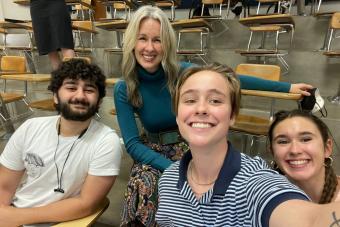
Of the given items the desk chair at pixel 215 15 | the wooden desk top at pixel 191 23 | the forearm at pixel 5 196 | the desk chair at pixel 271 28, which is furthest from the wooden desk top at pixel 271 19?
the forearm at pixel 5 196

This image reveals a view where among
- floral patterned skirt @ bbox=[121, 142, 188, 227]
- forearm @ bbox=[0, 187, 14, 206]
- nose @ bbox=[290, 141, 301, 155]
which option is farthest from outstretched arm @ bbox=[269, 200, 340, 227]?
forearm @ bbox=[0, 187, 14, 206]

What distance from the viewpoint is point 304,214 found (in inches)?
22.4

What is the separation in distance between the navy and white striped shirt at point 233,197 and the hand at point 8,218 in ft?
1.97

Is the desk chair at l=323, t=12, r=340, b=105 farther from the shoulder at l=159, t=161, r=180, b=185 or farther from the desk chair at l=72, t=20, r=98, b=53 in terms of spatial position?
the desk chair at l=72, t=20, r=98, b=53

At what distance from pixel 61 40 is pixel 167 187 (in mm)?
2365

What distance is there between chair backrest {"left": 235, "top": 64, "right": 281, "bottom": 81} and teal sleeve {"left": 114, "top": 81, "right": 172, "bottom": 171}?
52.5 inches

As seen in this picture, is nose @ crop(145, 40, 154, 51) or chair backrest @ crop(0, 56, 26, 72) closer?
nose @ crop(145, 40, 154, 51)

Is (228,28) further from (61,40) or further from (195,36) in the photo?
(61,40)

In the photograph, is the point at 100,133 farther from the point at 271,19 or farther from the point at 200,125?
the point at 271,19

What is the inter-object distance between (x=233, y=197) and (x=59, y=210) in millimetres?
706

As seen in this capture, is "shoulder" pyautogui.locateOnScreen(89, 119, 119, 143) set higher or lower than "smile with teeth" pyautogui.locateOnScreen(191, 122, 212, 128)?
lower

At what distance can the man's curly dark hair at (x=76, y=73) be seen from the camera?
4.29ft

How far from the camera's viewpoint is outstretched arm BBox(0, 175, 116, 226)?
1106 mm

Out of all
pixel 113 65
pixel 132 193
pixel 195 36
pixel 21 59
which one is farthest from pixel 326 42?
pixel 21 59
